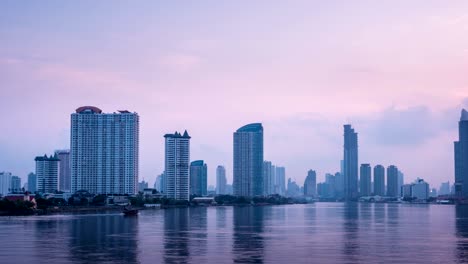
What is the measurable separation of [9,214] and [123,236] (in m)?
46.7

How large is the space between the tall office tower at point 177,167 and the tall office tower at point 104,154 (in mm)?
21680

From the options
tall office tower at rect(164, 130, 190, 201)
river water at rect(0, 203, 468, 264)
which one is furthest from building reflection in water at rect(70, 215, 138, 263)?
tall office tower at rect(164, 130, 190, 201)

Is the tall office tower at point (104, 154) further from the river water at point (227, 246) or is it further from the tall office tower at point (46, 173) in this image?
the river water at point (227, 246)

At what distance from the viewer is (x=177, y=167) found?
167125 millimetres

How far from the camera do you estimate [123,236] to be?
50.5m

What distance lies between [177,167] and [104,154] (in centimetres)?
2651

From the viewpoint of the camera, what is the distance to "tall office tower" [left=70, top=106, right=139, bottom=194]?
5699 inches

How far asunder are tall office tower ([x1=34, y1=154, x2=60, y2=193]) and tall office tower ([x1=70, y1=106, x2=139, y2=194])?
1869 centimetres

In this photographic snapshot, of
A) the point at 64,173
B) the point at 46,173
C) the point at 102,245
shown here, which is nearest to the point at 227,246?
the point at 102,245

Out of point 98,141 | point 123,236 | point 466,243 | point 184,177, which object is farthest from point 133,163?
point 466,243

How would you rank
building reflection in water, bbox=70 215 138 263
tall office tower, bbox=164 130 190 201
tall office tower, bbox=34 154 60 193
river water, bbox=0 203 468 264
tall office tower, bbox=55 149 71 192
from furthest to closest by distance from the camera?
1. tall office tower, bbox=55 149 71 192
2. tall office tower, bbox=164 130 190 201
3. tall office tower, bbox=34 154 60 193
4. river water, bbox=0 203 468 264
5. building reflection in water, bbox=70 215 138 263

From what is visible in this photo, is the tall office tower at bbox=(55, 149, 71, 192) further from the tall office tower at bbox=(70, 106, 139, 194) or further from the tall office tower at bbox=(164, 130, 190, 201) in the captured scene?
the tall office tower at bbox=(70, 106, 139, 194)

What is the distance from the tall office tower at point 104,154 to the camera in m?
145

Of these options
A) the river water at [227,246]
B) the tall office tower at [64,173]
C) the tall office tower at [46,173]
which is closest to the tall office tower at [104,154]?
the tall office tower at [46,173]
